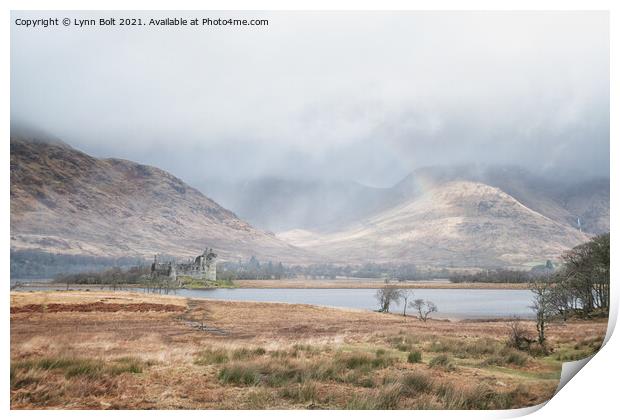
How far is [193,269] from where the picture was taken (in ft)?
30.3

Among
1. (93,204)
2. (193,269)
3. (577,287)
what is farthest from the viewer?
(193,269)

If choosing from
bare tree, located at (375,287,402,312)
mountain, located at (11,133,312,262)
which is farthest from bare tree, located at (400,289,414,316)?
mountain, located at (11,133,312,262)

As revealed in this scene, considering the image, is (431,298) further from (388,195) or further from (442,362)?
(442,362)

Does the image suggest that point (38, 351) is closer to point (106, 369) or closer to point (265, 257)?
point (106, 369)

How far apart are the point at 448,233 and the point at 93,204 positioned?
653cm

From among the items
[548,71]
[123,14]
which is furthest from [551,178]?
[123,14]

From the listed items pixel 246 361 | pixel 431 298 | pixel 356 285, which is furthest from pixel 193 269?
pixel 431 298

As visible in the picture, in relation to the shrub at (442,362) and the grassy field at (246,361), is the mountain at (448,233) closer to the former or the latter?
the grassy field at (246,361)

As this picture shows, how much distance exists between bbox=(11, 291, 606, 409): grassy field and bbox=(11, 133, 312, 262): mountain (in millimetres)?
928

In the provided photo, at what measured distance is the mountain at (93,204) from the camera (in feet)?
20.9

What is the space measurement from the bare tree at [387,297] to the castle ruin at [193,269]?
361 cm

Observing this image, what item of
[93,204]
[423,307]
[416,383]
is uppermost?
[93,204]

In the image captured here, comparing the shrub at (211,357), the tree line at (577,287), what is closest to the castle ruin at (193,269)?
the shrub at (211,357)

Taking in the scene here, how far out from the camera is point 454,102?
711 centimetres
